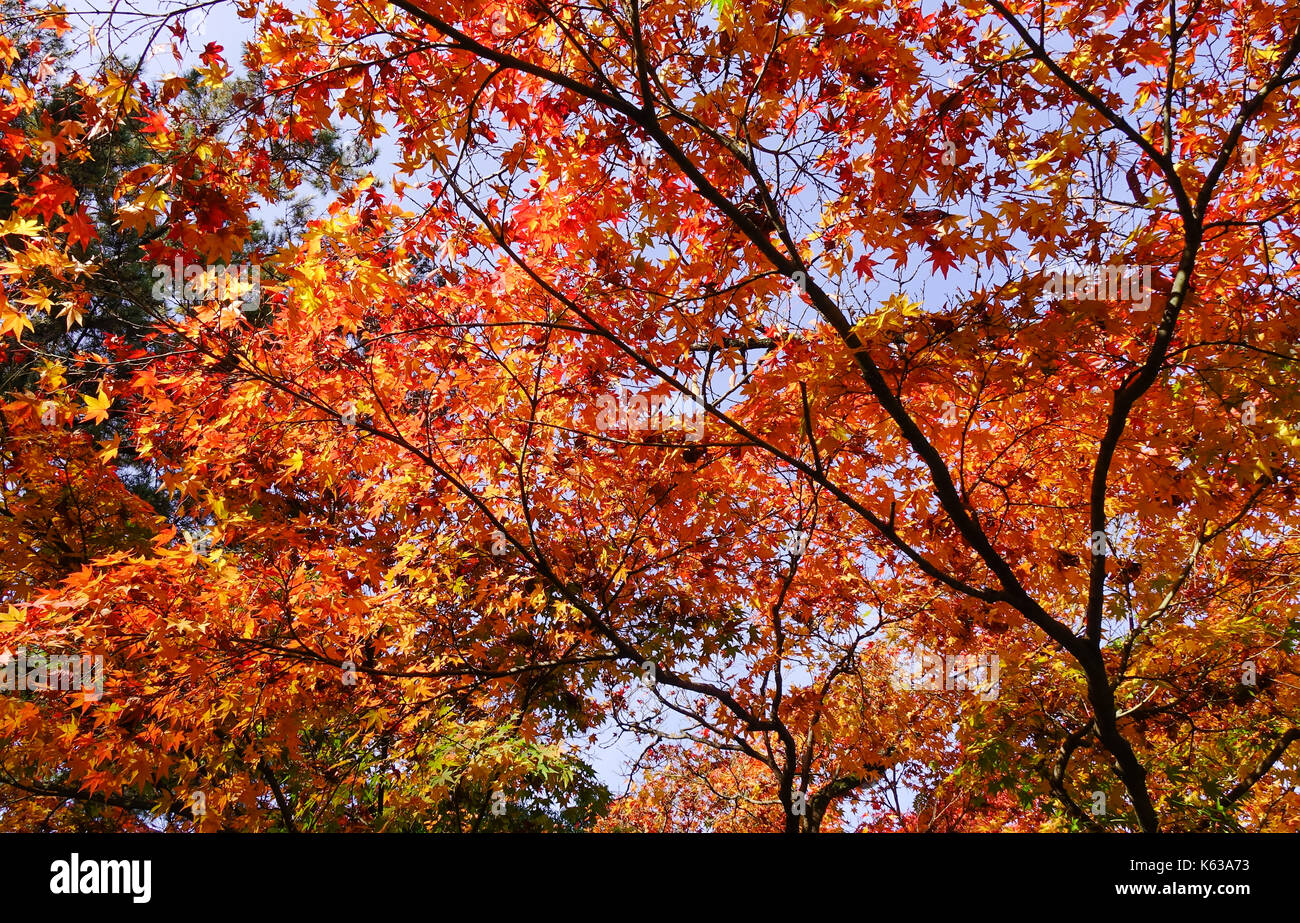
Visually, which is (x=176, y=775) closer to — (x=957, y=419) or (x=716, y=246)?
(x=716, y=246)

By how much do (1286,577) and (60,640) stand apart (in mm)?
8293

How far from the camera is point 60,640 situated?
4496 millimetres

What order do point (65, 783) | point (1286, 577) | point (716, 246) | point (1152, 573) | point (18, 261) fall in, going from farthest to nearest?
point (65, 783)
point (1152, 573)
point (1286, 577)
point (716, 246)
point (18, 261)

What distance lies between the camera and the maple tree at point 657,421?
4293mm

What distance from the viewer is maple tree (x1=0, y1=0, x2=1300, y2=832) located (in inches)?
169

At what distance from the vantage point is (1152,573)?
7090mm

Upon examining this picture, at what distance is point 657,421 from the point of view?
5.62 metres

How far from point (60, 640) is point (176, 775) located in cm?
265
